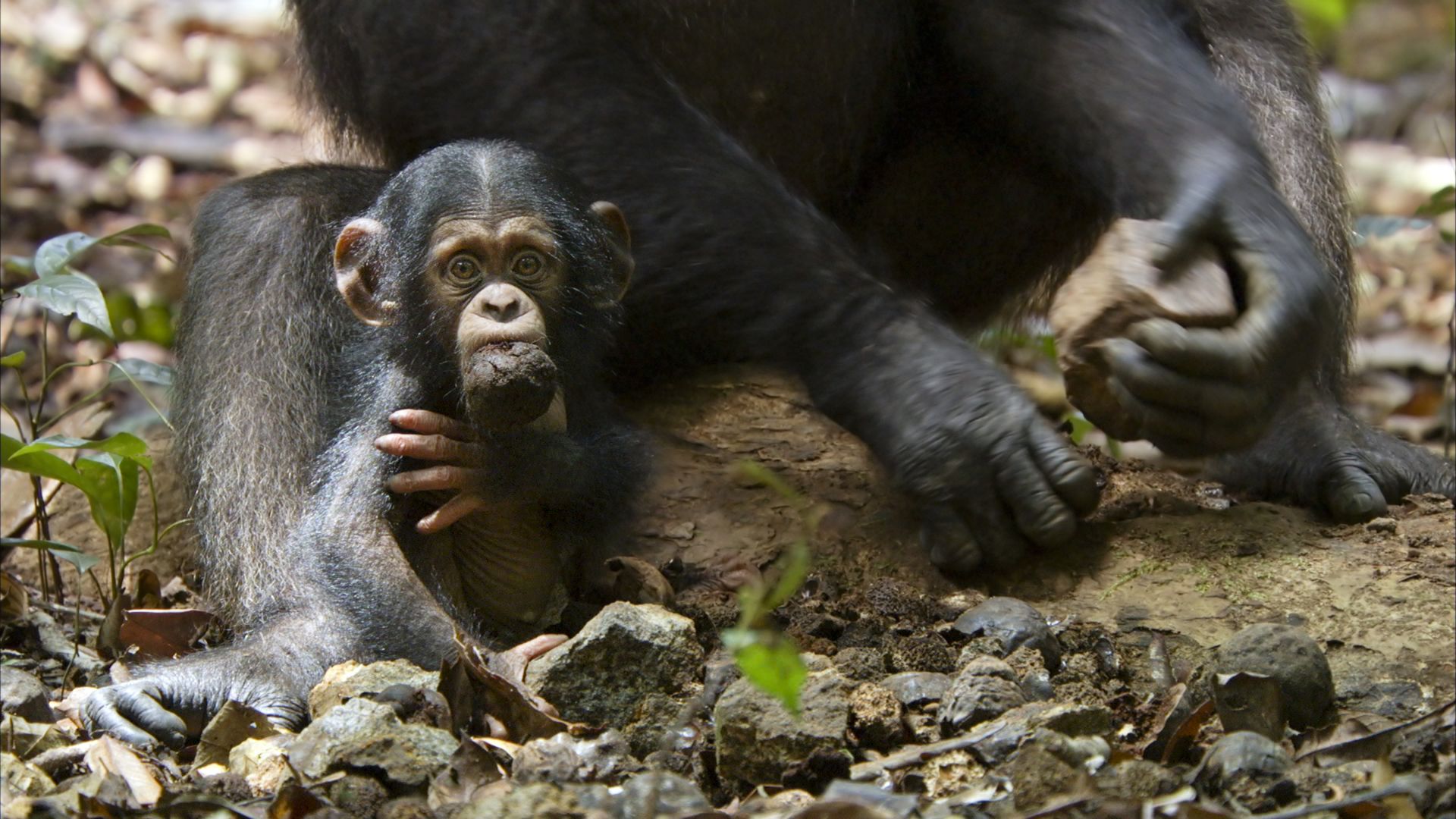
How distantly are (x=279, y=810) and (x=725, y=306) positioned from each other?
4.54 ft

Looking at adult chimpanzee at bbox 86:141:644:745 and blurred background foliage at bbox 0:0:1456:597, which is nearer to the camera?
adult chimpanzee at bbox 86:141:644:745

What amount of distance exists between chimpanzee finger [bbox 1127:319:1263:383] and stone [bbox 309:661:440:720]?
1.19m

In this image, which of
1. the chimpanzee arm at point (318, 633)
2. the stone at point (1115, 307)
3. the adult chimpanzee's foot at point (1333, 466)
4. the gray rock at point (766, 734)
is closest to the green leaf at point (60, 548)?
the chimpanzee arm at point (318, 633)

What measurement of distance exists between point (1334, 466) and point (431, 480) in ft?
5.75

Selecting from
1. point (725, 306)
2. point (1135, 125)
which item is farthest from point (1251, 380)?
point (725, 306)

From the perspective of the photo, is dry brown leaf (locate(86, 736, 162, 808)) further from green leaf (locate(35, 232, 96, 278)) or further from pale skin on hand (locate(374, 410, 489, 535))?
green leaf (locate(35, 232, 96, 278))

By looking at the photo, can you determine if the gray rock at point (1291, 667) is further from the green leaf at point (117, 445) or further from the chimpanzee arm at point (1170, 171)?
the green leaf at point (117, 445)

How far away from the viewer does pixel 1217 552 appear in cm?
301

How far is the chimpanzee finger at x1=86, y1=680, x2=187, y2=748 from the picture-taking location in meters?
2.51

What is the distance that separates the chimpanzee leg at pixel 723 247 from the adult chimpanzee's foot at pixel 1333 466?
0.69m

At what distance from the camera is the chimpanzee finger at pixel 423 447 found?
9.21ft

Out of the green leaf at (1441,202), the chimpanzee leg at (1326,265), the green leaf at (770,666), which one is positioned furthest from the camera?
the green leaf at (1441,202)

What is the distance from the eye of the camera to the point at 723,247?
3.11 meters

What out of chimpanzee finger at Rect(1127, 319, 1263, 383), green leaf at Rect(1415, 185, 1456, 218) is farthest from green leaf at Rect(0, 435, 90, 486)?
green leaf at Rect(1415, 185, 1456, 218)
